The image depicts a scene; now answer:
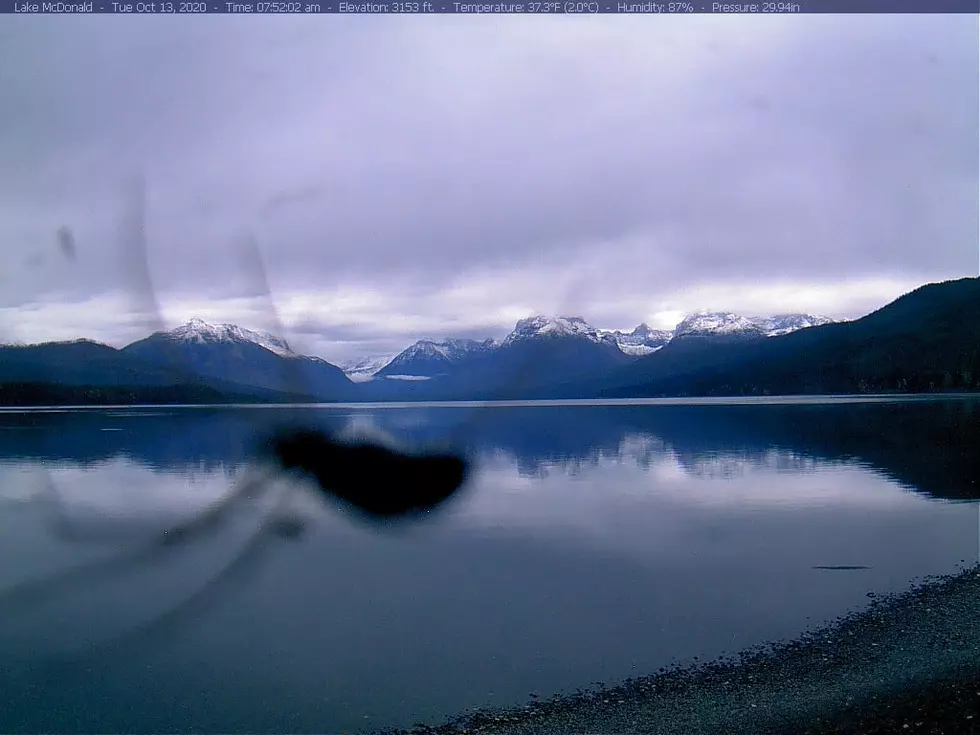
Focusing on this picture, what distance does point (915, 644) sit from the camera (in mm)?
13812

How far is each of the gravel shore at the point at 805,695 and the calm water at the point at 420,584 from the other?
828mm

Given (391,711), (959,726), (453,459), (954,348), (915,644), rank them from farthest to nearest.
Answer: (954,348) → (453,459) → (915,644) → (391,711) → (959,726)

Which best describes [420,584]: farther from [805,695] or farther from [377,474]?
[377,474]

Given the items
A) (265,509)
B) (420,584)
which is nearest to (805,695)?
(420,584)

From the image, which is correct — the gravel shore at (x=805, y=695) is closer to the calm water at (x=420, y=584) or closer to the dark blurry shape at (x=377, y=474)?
the calm water at (x=420, y=584)

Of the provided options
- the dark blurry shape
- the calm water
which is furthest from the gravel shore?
the dark blurry shape

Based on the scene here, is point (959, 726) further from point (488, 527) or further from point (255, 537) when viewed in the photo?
point (255, 537)

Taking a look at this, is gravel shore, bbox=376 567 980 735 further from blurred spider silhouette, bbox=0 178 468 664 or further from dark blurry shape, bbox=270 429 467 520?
dark blurry shape, bbox=270 429 467 520

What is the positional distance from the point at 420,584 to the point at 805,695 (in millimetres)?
11150

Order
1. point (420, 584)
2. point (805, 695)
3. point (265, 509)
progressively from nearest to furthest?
point (805, 695) → point (420, 584) → point (265, 509)

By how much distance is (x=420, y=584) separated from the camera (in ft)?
67.2

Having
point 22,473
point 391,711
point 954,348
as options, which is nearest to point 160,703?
point 391,711

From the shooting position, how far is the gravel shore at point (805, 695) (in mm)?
10641

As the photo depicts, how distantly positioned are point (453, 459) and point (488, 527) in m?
28.5
